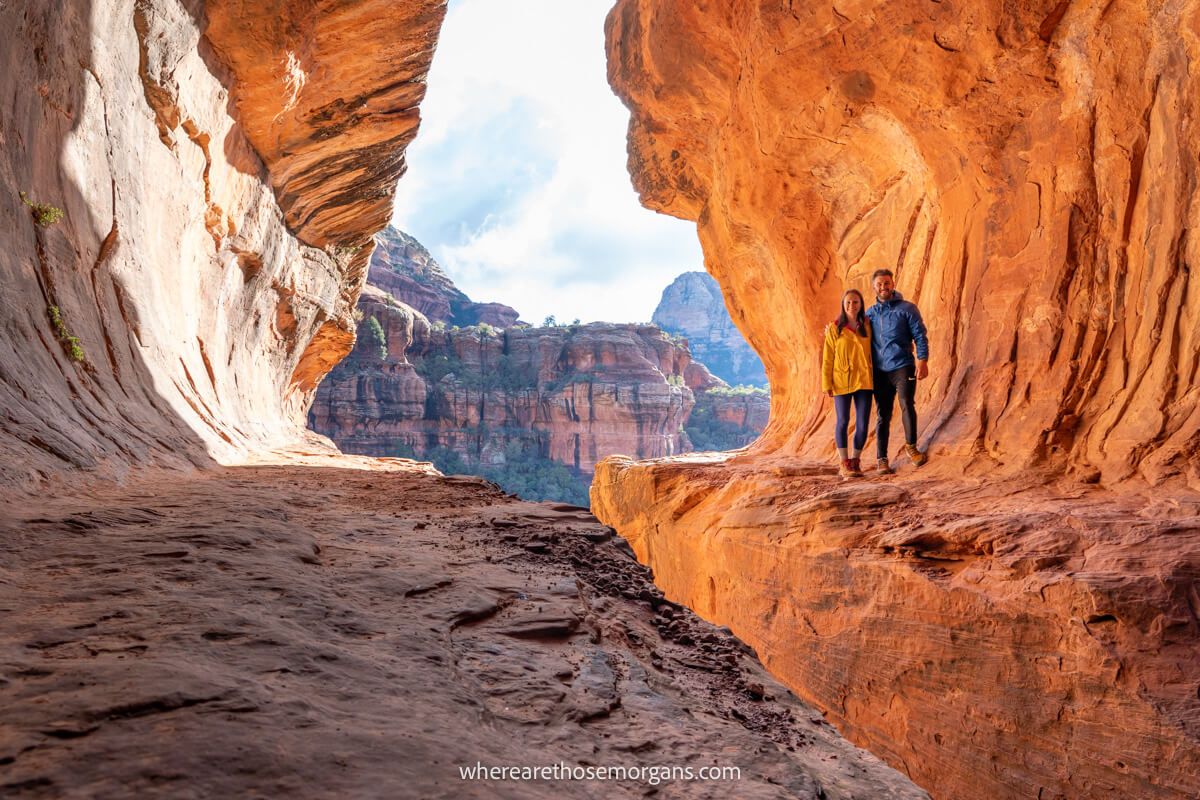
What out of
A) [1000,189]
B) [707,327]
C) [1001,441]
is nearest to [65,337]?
[1001,441]

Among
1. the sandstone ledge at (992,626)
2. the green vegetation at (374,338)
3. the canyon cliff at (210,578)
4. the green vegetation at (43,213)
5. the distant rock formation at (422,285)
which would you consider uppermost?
the distant rock formation at (422,285)

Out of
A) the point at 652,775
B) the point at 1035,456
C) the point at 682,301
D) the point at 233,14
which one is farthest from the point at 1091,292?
the point at 682,301

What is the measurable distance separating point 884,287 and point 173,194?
28.1 ft

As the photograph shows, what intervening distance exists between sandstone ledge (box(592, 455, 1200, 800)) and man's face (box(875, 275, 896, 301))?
1.75 m

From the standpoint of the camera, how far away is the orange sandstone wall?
4781mm

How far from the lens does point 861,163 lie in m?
9.04

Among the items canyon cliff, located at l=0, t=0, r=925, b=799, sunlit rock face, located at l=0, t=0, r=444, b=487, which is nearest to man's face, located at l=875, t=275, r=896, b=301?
canyon cliff, located at l=0, t=0, r=925, b=799

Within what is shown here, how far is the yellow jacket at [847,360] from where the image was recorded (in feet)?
19.5

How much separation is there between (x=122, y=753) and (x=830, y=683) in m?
4.83

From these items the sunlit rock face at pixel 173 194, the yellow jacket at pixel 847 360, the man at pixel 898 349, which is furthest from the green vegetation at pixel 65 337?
the man at pixel 898 349

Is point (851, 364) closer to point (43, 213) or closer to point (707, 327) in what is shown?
point (43, 213)

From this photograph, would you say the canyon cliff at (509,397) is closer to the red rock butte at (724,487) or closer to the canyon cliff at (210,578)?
the red rock butte at (724,487)

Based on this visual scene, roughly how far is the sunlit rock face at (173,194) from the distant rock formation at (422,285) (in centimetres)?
4534

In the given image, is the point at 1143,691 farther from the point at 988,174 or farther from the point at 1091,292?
the point at 988,174
